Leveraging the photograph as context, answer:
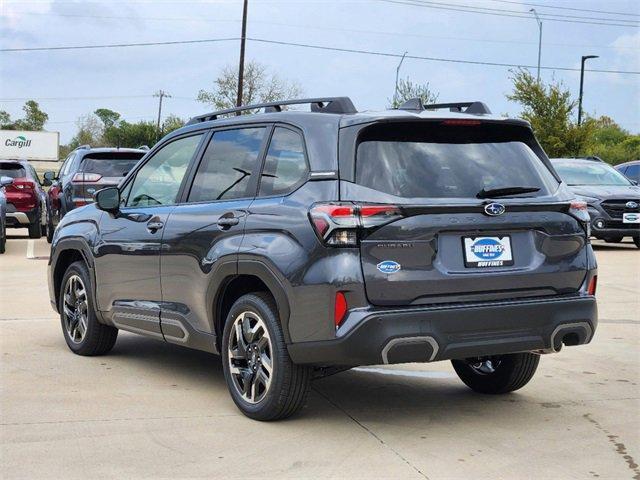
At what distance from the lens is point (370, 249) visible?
497 cm

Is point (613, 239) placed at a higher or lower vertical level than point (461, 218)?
lower

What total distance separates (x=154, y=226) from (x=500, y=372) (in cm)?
247

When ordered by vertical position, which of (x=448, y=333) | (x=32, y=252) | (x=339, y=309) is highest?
(x=339, y=309)

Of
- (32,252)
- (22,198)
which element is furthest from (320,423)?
(22,198)

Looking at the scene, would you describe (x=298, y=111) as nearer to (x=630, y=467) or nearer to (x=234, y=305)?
(x=234, y=305)

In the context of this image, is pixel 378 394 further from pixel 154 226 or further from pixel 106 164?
pixel 106 164

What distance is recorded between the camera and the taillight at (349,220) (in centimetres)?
496

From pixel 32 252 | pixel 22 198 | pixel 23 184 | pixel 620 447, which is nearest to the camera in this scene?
pixel 620 447

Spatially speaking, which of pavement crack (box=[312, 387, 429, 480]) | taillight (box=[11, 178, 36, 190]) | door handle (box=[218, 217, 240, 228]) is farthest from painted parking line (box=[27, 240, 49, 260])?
door handle (box=[218, 217, 240, 228])

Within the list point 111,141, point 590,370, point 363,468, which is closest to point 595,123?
point 590,370

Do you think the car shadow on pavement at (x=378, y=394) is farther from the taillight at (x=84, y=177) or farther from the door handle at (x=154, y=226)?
the taillight at (x=84, y=177)

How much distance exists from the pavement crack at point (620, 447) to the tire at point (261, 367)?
1655 mm

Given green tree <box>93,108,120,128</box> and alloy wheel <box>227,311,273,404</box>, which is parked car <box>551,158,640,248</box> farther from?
green tree <box>93,108,120,128</box>

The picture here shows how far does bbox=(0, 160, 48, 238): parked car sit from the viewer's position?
19781 mm
